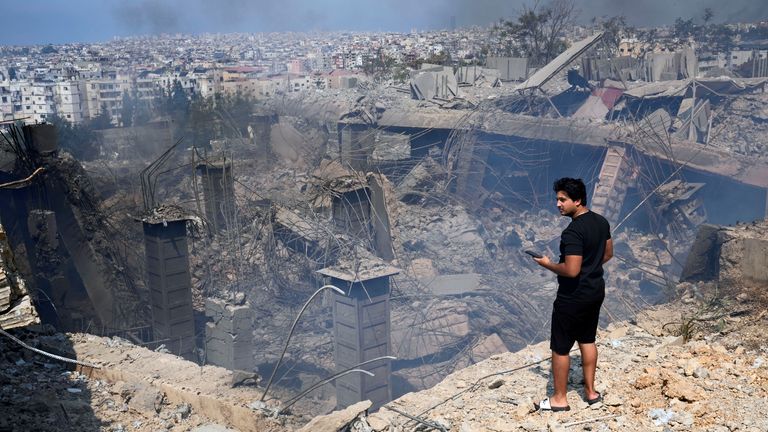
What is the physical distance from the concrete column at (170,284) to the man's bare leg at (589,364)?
7.91 meters

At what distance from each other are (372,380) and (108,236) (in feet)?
19.4

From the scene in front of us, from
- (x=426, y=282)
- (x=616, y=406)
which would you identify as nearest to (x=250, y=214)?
(x=426, y=282)

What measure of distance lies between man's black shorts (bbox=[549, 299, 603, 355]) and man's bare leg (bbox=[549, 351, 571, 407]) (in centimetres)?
4

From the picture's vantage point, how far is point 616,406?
12.4ft

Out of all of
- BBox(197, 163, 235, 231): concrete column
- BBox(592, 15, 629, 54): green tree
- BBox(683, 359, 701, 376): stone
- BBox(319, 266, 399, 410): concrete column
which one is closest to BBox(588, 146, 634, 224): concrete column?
BBox(319, 266, 399, 410): concrete column

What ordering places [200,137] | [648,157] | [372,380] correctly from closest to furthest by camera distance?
[372,380]
[648,157]
[200,137]

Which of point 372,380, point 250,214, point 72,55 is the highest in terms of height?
point 72,55

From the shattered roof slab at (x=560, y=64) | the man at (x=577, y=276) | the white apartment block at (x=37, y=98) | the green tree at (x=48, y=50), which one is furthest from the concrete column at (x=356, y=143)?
the green tree at (x=48, y=50)

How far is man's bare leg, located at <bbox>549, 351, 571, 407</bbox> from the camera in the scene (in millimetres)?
3736

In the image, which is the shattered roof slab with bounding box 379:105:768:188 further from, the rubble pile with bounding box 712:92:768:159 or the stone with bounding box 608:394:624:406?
the stone with bounding box 608:394:624:406

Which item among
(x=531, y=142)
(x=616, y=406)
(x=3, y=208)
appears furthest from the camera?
(x=531, y=142)

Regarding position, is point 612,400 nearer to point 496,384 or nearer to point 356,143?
point 496,384

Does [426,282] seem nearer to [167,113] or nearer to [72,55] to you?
[167,113]

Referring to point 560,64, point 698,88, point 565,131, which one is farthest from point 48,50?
point 698,88
